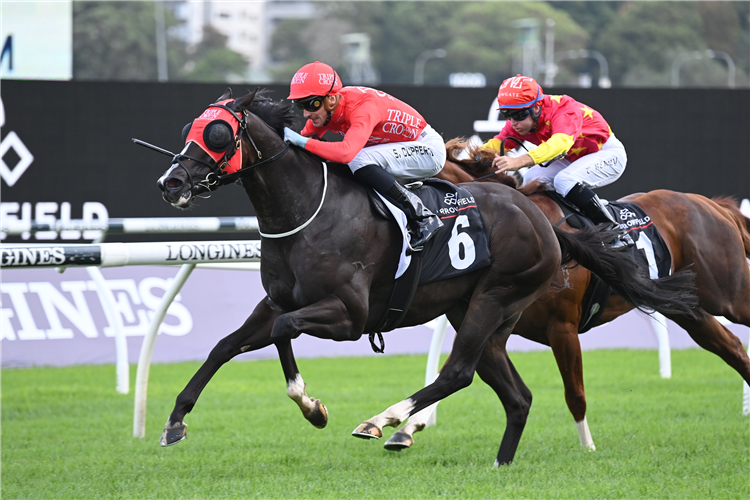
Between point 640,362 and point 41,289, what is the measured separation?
5149 millimetres

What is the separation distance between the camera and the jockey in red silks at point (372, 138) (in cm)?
397

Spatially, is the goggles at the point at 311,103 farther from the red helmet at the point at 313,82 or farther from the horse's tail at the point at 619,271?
the horse's tail at the point at 619,271

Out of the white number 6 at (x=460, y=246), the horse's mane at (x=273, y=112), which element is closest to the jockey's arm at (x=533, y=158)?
the white number 6 at (x=460, y=246)

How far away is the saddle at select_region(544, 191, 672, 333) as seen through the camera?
16.4 feet

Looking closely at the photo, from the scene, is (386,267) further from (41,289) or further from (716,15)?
(716,15)

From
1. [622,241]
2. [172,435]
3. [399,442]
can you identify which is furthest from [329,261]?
[622,241]

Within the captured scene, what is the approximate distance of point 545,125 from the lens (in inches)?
199

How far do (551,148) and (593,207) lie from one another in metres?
0.49

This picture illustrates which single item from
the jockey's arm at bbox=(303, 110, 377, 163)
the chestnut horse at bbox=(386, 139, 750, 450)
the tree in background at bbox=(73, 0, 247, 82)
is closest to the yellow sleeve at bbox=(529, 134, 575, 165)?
the chestnut horse at bbox=(386, 139, 750, 450)

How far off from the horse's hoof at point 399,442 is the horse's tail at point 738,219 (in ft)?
8.20

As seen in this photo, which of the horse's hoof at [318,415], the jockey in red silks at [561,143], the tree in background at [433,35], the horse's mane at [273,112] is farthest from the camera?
the tree in background at [433,35]

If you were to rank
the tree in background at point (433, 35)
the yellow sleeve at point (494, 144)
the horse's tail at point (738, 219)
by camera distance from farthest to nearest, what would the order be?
the tree in background at point (433, 35), the horse's tail at point (738, 219), the yellow sleeve at point (494, 144)

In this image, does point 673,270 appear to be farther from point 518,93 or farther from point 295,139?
point 295,139

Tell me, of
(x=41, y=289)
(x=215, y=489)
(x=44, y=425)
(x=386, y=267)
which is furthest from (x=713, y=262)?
(x=41, y=289)
